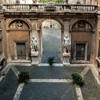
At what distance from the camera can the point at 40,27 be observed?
101ft

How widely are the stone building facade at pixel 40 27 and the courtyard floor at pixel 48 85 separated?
1940mm

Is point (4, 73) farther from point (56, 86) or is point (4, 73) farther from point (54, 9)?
point (54, 9)

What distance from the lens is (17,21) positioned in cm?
3048

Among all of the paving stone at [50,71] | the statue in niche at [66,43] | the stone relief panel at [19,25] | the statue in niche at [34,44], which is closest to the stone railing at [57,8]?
the stone relief panel at [19,25]

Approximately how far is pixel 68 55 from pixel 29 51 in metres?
5.61

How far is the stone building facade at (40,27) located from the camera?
29.2m

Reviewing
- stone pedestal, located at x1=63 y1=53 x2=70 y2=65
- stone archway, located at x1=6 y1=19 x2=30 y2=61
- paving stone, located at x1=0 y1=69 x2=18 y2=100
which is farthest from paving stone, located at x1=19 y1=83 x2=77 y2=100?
stone archway, located at x1=6 y1=19 x2=30 y2=61

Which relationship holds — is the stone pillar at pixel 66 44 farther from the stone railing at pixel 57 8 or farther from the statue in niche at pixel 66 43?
the stone railing at pixel 57 8

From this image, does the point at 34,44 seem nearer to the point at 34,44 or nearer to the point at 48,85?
the point at 34,44

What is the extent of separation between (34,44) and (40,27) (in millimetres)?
2595

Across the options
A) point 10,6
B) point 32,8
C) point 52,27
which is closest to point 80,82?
point 32,8

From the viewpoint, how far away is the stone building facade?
29234 mm

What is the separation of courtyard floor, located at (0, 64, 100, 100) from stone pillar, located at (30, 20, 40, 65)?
1.34m

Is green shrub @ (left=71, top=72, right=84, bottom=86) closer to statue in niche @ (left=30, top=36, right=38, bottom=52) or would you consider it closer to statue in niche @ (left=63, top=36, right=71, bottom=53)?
statue in niche @ (left=63, top=36, right=71, bottom=53)
